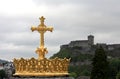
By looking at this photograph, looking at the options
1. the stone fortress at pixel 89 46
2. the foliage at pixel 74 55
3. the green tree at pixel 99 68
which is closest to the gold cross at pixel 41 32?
the green tree at pixel 99 68

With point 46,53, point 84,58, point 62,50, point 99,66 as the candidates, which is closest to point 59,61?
point 46,53

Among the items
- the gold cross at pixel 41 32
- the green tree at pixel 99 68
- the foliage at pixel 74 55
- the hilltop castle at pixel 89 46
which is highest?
the hilltop castle at pixel 89 46

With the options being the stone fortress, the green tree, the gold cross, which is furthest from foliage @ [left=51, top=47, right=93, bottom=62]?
the gold cross

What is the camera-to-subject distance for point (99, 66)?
5353cm

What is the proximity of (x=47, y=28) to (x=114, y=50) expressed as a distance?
148080 mm

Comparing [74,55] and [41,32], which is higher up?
[74,55]

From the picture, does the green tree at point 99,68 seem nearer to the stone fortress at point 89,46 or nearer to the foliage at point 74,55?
the foliage at point 74,55

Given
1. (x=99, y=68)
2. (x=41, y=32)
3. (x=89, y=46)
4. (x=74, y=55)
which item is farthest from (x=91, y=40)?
(x=41, y=32)

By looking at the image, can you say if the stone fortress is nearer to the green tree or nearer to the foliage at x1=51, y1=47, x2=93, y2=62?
the foliage at x1=51, y1=47, x2=93, y2=62

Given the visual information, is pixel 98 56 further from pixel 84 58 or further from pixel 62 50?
pixel 62 50

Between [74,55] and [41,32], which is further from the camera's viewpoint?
[74,55]

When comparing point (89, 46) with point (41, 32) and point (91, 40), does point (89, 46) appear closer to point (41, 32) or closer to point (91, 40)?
point (91, 40)

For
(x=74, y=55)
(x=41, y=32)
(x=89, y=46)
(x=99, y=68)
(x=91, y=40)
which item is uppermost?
(x=91, y=40)

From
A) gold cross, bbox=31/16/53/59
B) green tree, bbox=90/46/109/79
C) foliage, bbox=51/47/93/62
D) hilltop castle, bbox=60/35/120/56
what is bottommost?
gold cross, bbox=31/16/53/59
